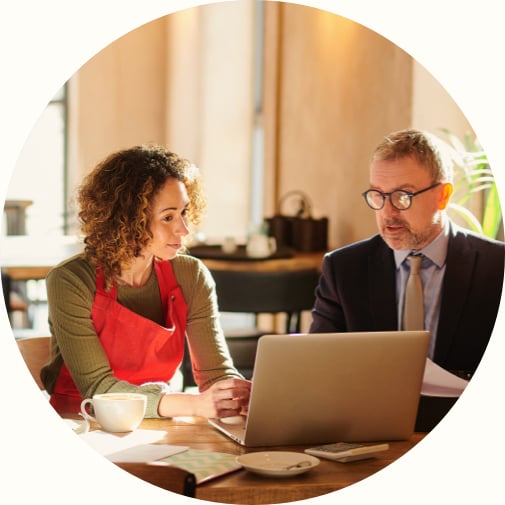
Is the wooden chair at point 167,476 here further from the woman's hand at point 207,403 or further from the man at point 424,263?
the man at point 424,263

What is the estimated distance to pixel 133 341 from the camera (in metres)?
2.33

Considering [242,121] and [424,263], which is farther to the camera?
[242,121]

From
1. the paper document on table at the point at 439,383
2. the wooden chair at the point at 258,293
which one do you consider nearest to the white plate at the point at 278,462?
the paper document on table at the point at 439,383

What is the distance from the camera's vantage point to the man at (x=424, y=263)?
2.55 m

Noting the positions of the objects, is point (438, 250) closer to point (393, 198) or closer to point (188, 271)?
point (393, 198)

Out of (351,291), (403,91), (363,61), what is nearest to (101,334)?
(351,291)

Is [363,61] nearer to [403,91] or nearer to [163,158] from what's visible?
[403,91]

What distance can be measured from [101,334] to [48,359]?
25 cm

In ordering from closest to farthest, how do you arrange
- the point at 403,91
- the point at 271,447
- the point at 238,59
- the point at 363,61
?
1. the point at 271,447
2. the point at 403,91
3. the point at 363,61
4. the point at 238,59

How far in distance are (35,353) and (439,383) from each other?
1.09m

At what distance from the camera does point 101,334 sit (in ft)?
7.55

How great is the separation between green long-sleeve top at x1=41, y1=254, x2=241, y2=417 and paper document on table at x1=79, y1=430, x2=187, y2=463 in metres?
0.15

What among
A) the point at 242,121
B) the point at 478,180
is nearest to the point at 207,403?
the point at 478,180

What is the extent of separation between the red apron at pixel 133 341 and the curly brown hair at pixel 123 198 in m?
0.07
